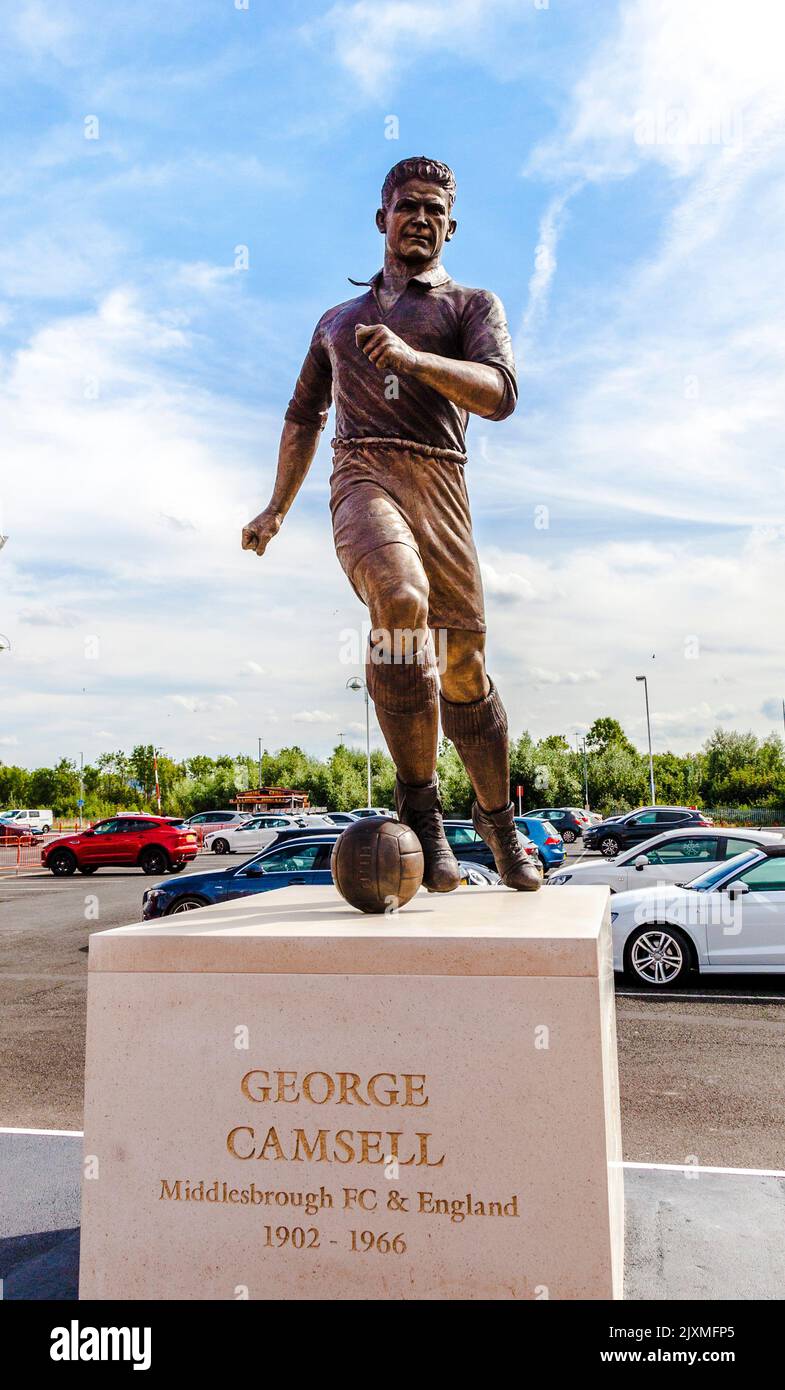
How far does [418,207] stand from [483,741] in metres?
2.14

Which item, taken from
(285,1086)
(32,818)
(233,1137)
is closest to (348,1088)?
(285,1086)

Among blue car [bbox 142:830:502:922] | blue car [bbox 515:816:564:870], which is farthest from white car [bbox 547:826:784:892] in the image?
blue car [bbox 515:816:564:870]

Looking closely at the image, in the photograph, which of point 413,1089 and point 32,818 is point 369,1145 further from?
point 32,818

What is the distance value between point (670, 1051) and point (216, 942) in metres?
5.28

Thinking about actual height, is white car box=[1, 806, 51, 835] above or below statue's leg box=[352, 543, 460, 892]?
below

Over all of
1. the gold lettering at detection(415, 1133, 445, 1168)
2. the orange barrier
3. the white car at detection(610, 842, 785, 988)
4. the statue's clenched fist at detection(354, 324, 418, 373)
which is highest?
the statue's clenched fist at detection(354, 324, 418, 373)

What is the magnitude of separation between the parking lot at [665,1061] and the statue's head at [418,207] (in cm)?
411

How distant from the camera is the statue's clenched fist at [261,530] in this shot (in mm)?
4609

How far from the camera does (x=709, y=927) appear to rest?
965cm

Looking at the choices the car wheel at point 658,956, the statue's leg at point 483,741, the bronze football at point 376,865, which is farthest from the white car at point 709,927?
the bronze football at point 376,865

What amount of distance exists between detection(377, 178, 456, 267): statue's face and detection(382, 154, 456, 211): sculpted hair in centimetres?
2

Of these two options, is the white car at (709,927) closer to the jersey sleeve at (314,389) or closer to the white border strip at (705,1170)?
the white border strip at (705,1170)

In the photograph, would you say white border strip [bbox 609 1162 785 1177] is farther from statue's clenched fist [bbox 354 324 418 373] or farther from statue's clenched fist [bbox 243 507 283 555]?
statue's clenched fist [bbox 354 324 418 373]

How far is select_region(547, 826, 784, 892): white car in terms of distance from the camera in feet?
42.5
